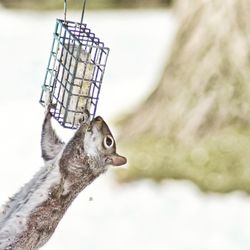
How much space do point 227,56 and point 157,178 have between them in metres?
1.14

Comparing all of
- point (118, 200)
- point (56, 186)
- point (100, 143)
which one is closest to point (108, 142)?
point (100, 143)

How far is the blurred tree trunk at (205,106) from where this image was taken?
27.6 ft

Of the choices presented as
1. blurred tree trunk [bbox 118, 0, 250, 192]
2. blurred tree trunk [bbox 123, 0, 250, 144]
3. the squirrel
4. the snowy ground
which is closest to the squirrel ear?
the squirrel

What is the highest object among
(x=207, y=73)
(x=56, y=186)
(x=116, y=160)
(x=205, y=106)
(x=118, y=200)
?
(x=116, y=160)

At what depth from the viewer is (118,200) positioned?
26.5 feet

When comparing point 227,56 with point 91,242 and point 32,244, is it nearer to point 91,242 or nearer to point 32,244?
point 91,242

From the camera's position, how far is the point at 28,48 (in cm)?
1356

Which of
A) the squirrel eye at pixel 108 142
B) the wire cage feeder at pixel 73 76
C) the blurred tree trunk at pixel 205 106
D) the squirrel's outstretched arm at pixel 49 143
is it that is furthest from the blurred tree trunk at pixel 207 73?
the squirrel eye at pixel 108 142

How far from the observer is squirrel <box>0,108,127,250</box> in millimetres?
3963

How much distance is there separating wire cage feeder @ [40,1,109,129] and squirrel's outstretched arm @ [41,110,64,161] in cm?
6

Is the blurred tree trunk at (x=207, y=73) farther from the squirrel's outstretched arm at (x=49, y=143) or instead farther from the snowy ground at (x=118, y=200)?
the squirrel's outstretched arm at (x=49, y=143)

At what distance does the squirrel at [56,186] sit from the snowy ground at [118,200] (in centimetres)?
72

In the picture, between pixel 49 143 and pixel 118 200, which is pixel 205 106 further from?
pixel 49 143

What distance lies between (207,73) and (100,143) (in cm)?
455
